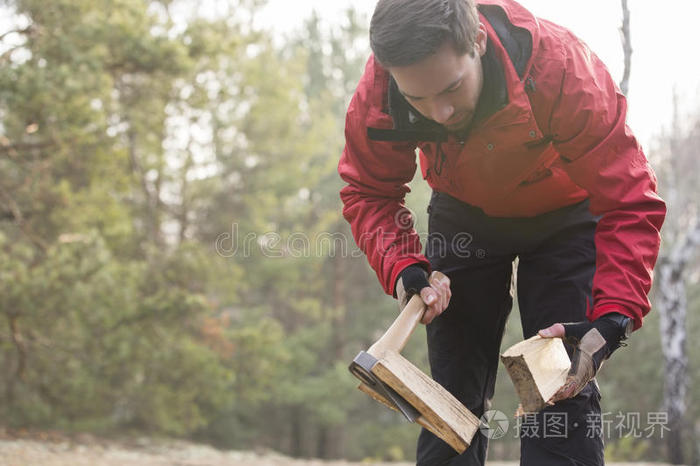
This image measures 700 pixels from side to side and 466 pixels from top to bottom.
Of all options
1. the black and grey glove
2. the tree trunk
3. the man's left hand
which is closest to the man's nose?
the black and grey glove

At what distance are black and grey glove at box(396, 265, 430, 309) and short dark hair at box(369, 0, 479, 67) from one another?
22.4 inches

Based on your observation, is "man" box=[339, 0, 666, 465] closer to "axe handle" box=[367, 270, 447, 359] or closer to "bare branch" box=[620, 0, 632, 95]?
"axe handle" box=[367, 270, 447, 359]

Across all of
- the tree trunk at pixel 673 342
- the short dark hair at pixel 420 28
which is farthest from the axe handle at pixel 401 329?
the tree trunk at pixel 673 342

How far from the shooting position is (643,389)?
15859 millimetres

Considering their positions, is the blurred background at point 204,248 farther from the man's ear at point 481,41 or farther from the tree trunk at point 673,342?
the man's ear at point 481,41

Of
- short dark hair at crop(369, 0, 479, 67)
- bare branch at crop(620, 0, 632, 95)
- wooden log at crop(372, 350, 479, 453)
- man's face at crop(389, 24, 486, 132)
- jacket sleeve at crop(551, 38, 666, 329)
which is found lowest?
wooden log at crop(372, 350, 479, 453)

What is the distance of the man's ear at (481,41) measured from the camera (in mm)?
1669

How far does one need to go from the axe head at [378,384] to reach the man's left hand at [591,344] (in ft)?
1.09

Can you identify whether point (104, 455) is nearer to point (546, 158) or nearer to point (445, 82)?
point (546, 158)

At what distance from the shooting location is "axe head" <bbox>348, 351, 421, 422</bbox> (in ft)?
5.41

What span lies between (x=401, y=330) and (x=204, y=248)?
11.8m

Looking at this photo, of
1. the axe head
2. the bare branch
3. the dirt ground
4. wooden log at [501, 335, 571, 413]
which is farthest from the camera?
the dirt ground

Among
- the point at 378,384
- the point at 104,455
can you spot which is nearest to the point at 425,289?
the point at 378,384

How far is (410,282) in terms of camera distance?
6.06 feet
